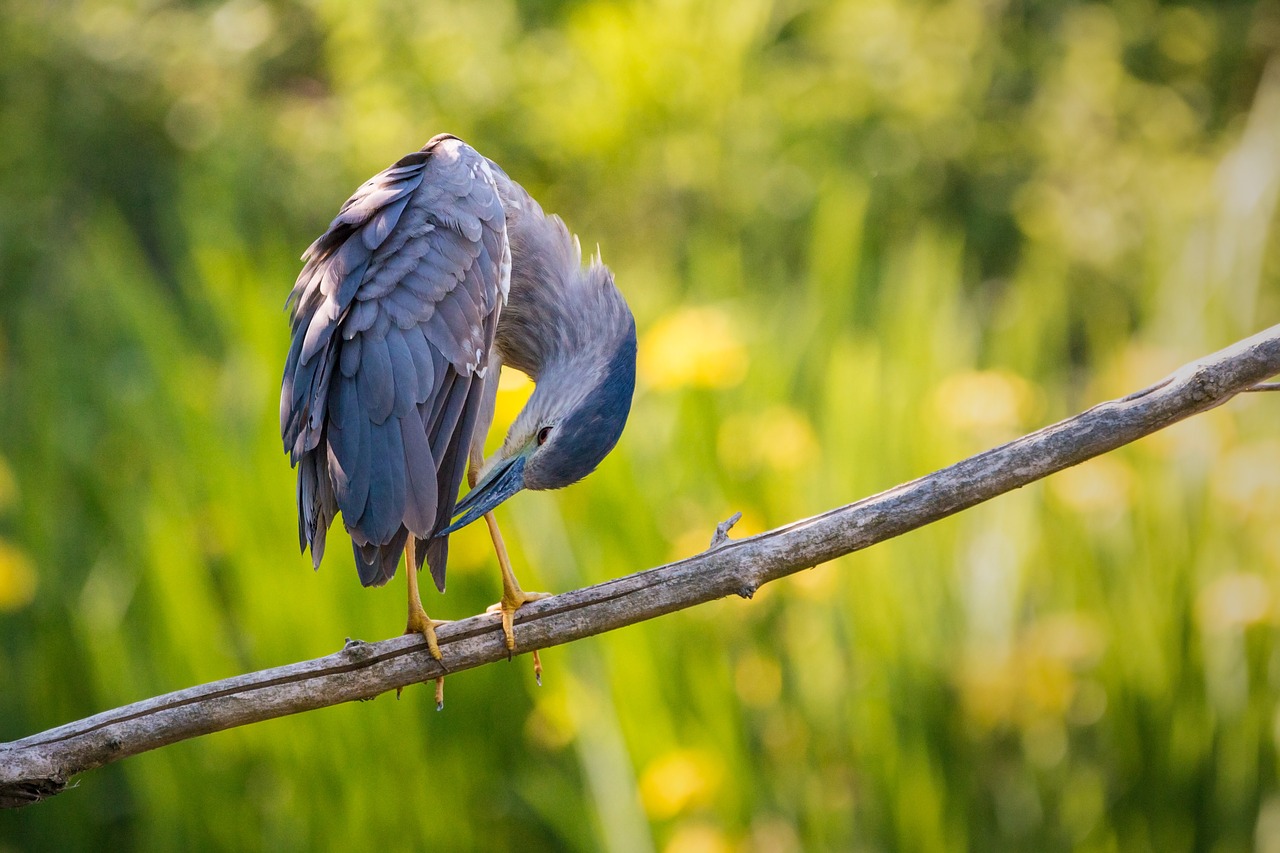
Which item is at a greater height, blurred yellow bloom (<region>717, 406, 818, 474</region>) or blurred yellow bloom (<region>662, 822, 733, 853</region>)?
blurred yellow bloom (<region>717, 406, 818, 474</region>)

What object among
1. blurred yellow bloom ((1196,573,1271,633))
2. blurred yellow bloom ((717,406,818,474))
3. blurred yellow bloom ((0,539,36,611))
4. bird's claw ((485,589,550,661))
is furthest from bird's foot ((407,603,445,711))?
blurred yellow bloom ((1196,573,1271,633))

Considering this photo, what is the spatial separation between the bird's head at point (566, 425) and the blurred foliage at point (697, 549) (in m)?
0.81

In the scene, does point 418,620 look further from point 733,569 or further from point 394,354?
point 733,569

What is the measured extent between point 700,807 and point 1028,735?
904mm

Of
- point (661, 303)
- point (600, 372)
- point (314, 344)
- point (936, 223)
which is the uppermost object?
point (314, 344)

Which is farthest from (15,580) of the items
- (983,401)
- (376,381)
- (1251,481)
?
(1251,481)

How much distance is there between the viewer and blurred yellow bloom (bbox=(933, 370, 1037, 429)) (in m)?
3.34

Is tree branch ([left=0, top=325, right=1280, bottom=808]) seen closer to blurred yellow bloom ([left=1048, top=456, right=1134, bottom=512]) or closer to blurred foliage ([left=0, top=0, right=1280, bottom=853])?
blurred foliage ([left=0, top=0, right=1280, bottom=853])

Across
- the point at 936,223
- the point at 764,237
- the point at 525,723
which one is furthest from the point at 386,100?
the point at 525,723

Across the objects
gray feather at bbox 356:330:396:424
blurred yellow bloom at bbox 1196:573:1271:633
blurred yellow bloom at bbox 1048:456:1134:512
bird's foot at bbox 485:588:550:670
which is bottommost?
blurred yellow bloom at bbox 1196:573:1271:633

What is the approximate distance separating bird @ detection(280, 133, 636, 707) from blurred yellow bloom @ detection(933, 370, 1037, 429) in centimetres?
134

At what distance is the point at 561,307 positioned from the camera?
2.40 m

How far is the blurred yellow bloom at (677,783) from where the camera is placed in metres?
2.71

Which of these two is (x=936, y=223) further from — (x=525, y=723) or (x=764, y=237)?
(x=525, y=723)
